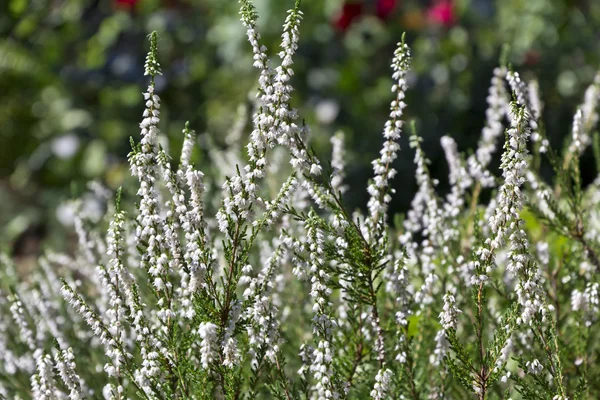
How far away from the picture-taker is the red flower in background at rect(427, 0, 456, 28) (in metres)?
6.87

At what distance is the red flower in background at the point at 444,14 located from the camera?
6871 millimetres

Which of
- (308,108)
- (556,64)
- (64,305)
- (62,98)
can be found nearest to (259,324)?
(64,305)

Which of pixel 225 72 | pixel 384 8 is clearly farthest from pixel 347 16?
pixel 225 72

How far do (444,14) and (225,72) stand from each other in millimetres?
2014

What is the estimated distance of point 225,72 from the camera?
705 cm

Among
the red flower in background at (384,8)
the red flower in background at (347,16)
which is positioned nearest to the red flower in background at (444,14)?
the red flower in background at (384,8)

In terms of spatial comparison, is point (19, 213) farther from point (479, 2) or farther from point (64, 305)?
point (479, 2)

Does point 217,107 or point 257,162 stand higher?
point 217,107

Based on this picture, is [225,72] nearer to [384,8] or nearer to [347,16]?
[347,16]

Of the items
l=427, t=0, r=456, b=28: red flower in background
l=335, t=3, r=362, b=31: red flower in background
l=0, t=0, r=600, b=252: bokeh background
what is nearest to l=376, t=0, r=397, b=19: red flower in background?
l=0, t=0, r=600, b=252: bokeh background

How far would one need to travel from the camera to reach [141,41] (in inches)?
294

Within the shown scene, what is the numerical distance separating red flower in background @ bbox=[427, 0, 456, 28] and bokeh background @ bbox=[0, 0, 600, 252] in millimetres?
13

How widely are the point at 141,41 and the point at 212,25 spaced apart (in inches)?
27.5

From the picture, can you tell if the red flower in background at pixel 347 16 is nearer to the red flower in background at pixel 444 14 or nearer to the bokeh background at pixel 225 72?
the bokeh background at pixel 225 72
